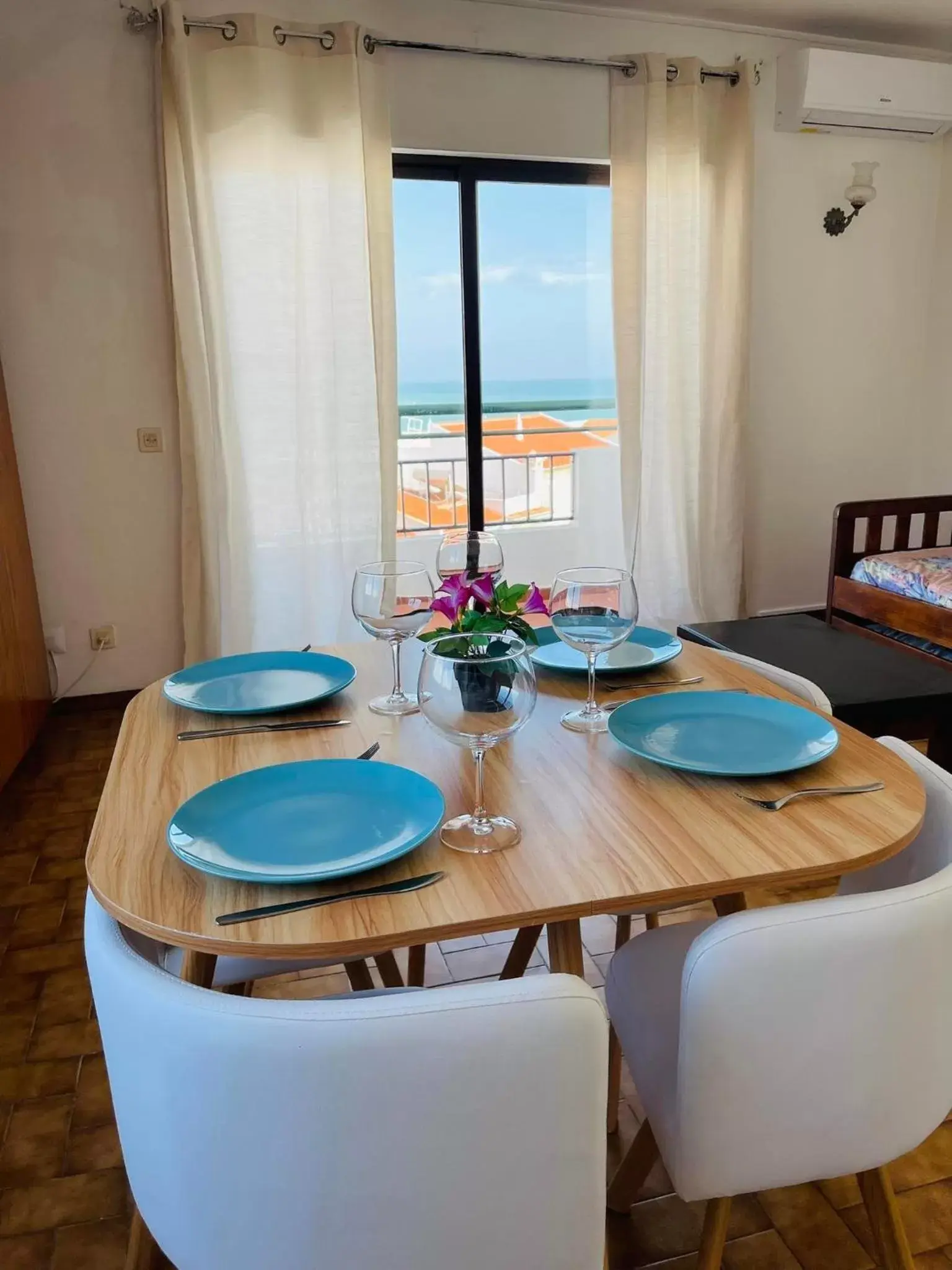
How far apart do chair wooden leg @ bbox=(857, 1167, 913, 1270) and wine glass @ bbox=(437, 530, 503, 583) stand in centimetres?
96

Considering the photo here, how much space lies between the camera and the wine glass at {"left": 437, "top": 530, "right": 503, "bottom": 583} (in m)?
1.47

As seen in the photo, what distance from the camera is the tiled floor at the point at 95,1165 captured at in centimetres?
129

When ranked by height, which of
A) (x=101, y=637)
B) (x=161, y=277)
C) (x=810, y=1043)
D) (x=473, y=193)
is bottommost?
(x=101, y=637)

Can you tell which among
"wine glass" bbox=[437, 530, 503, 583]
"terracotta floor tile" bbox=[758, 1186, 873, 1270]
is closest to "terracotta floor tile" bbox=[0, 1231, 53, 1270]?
"terracotta floor tile" bbox=[758, 1186, 873, 1270]

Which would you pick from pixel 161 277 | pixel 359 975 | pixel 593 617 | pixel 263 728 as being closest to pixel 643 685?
pixel 593 617

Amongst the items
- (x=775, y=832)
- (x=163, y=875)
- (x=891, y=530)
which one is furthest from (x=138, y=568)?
(x=891, y=530)

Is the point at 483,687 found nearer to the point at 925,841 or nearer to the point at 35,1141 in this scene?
the point at 925,841

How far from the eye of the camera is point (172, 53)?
2.93 meters

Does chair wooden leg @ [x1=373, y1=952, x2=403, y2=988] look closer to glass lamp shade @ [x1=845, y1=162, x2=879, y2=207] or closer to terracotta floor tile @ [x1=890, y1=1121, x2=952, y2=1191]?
terracotta floor tile @ [x1=890, y1=1121, x2=952, y2=1191]

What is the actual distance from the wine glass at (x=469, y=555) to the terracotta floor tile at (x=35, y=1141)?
1140 mm

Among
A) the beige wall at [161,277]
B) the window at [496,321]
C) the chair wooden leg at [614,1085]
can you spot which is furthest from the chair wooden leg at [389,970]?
the window at [496,321]

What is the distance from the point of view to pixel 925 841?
3.59 feet

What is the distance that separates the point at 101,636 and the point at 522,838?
9.29 ft

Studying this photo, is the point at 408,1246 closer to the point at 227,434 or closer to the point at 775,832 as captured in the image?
the point at 775,832
